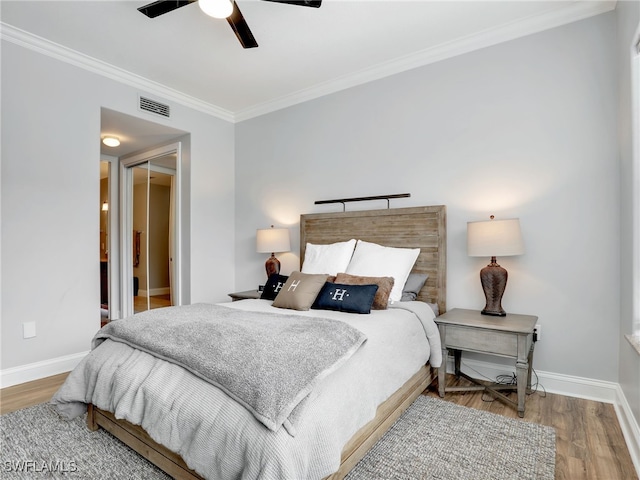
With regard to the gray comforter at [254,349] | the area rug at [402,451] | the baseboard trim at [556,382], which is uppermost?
the gray comforter at [254,349]

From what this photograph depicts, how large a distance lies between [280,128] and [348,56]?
1228mm

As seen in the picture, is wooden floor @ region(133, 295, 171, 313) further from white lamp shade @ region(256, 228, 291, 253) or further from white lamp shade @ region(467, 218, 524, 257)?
white lamp shade @ region(467, 218, 524, 257)

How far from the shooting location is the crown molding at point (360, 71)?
98.9 inches

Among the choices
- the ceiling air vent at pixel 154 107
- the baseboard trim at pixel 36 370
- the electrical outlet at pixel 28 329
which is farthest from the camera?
the ceiling air vent at pixel 154 107

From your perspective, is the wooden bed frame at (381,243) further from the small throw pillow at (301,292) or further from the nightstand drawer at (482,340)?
the small throw pillow at (301,292)

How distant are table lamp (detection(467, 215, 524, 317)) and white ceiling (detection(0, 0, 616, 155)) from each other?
1.51 meters

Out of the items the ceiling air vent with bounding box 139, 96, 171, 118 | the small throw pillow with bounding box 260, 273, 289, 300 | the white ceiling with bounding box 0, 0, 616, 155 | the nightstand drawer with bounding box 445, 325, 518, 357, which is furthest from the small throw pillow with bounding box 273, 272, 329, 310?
the ceiling air vent with bounding box 139, 96, 171, 118

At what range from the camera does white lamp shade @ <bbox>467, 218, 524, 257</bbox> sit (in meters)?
2.39

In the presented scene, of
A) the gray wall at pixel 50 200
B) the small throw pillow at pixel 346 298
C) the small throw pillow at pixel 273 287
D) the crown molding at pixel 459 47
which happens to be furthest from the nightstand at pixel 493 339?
the gray wall at pixel 50 200

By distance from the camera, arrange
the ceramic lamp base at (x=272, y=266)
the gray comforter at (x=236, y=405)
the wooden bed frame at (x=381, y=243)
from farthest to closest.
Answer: the ceramic lamp base at (x=272, y=266), the wooden bed frame at (x=381, y=243), the gray comforter at (x=236, y=405)

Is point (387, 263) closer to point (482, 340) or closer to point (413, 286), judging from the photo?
point (413, 286)

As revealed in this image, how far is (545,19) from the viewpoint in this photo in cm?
257

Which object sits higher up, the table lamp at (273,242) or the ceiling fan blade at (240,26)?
the ceiling fan blade at (240,26)

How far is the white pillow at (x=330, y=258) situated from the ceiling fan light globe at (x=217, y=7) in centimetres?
194
